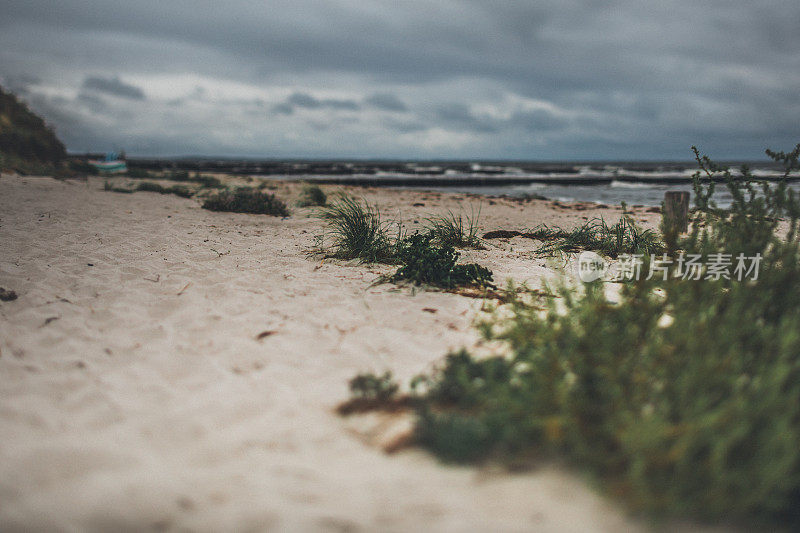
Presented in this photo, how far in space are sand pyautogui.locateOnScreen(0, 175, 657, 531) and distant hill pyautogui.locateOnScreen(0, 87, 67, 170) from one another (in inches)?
681

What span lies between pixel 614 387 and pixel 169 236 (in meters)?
6.07

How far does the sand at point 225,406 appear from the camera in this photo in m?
1.61

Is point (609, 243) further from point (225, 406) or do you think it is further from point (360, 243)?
point (225, 406)

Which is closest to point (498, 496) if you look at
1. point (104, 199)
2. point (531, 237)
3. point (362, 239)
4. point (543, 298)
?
point (543, 298)

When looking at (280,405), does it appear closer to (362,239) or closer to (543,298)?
(543,298)

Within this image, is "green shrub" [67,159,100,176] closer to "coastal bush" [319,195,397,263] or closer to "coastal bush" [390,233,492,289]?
"coastal bush" [319,195,397,263]

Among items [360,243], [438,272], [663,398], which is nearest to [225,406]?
[663,398]

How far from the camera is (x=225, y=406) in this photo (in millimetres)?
2209

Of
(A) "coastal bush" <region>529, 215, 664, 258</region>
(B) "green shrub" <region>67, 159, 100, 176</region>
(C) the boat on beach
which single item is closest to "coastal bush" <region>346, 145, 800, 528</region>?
(A) "coastal bush" <region>529, 215, 664, 258</region>

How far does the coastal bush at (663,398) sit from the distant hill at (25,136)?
810 inches

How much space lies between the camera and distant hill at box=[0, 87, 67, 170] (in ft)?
56.3

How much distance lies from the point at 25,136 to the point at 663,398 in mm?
23905

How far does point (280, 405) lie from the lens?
7.33 feet

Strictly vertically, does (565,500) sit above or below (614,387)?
below
